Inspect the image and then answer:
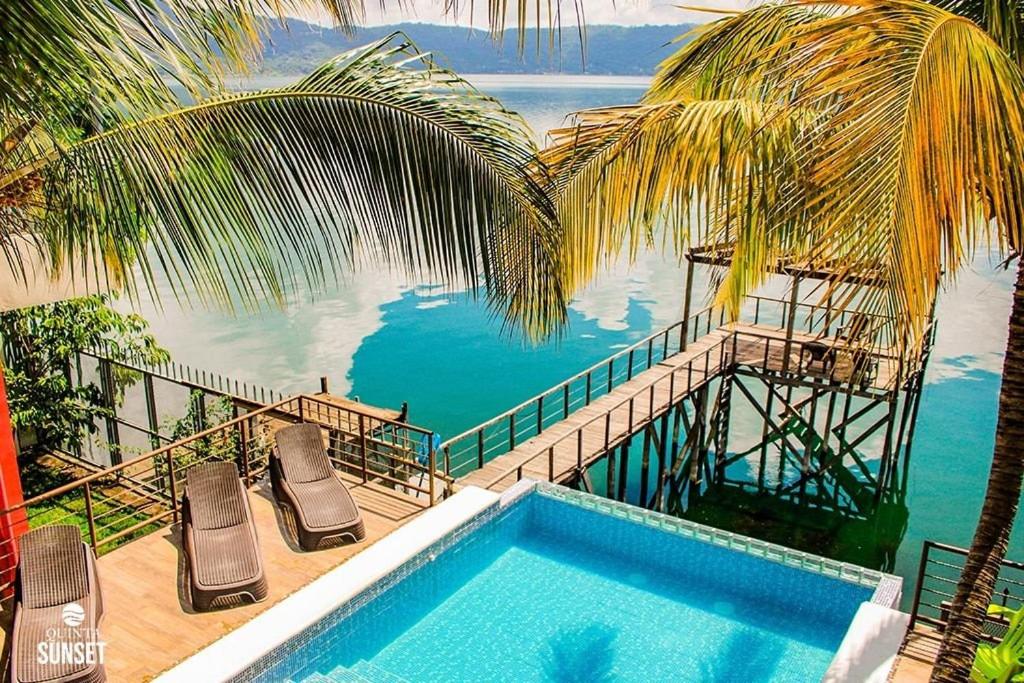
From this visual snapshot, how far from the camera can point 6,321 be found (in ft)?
40.6

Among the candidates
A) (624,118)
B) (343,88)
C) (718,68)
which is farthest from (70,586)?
(718,68)

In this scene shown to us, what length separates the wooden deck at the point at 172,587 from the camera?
645cm

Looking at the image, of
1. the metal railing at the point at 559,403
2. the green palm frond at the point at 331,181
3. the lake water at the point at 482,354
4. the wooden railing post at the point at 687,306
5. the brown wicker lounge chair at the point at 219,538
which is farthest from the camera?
the lake water at the point at 482,354

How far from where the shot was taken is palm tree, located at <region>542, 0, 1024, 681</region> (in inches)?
104

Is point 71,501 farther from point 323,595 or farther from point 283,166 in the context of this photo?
point 283,166

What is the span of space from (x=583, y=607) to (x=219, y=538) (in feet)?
12.5

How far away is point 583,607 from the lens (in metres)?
8.63

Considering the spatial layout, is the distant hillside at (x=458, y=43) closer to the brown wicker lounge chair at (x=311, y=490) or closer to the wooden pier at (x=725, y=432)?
the brown wicker lounge chair at (x=311, y=490)

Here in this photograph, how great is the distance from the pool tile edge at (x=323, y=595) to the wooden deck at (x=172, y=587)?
0.15 metres

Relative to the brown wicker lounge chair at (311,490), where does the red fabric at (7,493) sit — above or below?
above

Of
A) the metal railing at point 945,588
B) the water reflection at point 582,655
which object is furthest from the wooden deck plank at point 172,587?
the metal railing at point 945,588

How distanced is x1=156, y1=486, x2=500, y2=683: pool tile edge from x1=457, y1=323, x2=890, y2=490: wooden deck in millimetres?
1543

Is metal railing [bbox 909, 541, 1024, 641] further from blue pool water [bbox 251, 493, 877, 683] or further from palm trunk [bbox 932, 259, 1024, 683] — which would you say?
blue pool water [bbox 251, 493, 877, 683]

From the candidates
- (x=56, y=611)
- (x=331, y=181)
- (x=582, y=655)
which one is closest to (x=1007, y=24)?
(x=331, y=181)
